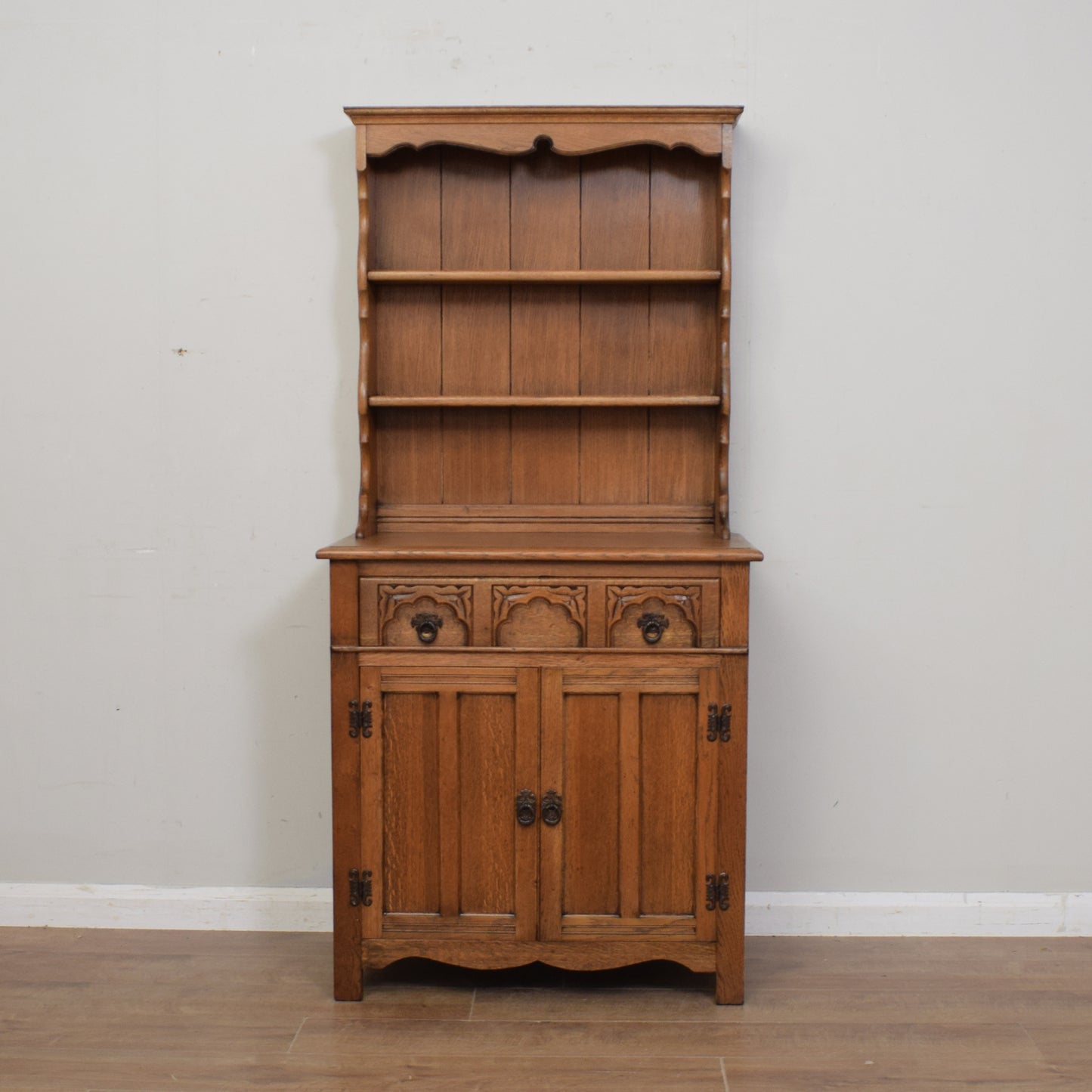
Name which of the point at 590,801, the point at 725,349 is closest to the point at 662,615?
the point at 590,801

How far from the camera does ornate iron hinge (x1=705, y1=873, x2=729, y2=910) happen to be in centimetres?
257

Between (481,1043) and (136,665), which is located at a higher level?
(136,665)

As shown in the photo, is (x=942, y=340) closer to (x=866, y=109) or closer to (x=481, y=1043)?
(x=866, y=109)

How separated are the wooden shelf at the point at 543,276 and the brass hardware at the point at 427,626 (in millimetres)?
874

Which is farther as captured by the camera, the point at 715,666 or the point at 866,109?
the point at 866,109

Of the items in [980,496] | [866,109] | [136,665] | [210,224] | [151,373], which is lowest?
[136,665]

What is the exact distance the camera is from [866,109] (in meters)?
2.88

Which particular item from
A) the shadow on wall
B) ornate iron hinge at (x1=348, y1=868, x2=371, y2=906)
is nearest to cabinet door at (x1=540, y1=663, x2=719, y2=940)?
ornate iron hinge at (x1=348, y1=868, x2=371, y2=906)

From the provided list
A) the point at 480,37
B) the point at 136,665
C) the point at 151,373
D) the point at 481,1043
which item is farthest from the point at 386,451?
the point at 481,1043

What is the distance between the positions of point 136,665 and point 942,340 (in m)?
2.42

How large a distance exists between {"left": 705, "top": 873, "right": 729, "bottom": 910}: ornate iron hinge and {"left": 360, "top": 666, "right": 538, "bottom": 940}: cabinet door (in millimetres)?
412

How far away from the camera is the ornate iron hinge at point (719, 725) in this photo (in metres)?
2.55

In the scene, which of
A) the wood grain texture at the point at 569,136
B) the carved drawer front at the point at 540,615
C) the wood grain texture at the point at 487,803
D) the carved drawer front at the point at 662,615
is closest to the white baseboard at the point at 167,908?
the wood grain texture at the point at 487,803

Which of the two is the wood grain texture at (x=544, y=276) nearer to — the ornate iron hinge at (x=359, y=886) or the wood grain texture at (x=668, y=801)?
the wood grain texture at (x=668, y=801)
